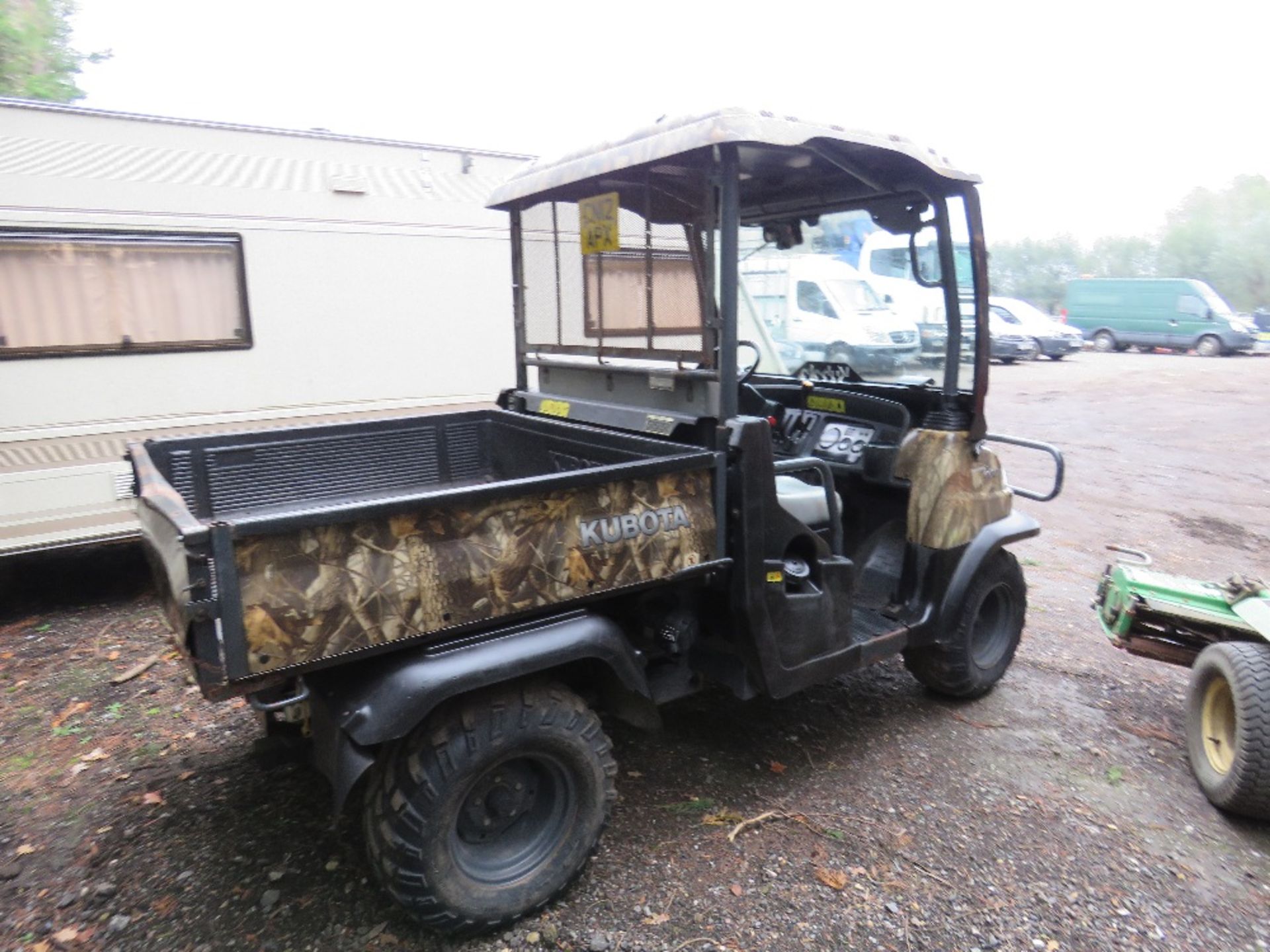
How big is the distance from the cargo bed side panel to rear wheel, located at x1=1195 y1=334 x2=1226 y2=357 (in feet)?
79.5

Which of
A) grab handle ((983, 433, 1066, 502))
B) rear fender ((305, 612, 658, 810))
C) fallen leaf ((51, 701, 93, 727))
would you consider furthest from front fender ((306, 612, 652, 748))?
fallen leaf ((51, 701, 93, 727))

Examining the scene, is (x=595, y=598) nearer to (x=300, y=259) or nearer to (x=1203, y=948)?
(x=1203, y=948)

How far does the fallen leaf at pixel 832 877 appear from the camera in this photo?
2.83 meters

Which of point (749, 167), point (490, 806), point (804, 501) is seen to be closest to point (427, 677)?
point (490, 806)

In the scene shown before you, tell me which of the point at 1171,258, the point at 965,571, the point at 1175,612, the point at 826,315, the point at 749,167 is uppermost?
the point at 1171,258

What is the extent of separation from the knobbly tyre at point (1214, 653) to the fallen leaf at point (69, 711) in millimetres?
4767

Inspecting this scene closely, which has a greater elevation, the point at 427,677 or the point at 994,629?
the point at 427,677

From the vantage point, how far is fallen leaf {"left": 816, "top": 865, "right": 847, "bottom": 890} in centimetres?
283

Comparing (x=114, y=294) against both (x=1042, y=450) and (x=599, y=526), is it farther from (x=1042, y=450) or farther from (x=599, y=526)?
(x=1042, y=450)

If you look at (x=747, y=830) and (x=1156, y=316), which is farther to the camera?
(x=1156, y=316)

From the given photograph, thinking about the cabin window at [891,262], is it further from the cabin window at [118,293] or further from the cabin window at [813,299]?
the cabin window at [118,293]

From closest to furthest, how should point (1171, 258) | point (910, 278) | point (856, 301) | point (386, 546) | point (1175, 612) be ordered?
point (386, 546)
point (1175, 612)
point (910, 278)
point (856, 301)
point (1171, 258)

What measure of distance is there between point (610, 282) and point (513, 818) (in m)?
2.10

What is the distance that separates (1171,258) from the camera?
3403cm
